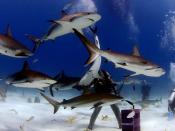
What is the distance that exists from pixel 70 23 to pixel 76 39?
78.4 m

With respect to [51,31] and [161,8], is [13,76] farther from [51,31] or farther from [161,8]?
[161,8]

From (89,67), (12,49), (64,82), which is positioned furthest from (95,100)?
(64,82)

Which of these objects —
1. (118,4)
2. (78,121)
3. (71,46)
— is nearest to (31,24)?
(71,46)

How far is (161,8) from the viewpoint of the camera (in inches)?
3066

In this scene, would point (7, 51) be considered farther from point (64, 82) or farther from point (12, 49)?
point (64, 82)

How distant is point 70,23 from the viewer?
5.72 m

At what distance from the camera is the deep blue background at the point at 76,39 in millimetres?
66500

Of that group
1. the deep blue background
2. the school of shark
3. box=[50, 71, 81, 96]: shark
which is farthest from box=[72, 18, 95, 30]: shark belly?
the deep blue background

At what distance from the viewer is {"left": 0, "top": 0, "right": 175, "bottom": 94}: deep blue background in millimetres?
66500

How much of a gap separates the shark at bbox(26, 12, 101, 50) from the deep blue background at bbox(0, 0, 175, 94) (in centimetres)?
4201

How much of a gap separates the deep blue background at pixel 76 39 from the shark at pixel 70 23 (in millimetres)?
42013

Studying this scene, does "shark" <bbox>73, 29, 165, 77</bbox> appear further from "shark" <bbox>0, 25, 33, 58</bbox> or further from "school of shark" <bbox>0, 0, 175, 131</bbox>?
"shark" <bbox>0, 25, 33, 58</bbox>

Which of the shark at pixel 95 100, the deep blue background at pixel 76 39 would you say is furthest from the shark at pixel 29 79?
the deep blue background at pixel 76 39

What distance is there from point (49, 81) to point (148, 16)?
238 feet
